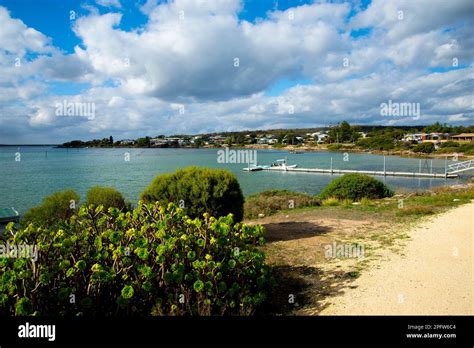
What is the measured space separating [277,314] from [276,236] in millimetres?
4790

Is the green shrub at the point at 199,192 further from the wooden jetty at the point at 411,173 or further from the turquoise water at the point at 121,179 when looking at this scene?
the wooden jetty at the point at 411,173

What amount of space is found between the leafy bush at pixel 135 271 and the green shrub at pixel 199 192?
13.3 ft

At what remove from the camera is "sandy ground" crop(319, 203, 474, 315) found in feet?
15.5

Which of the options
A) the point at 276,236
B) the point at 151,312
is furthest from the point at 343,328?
the point at 276,236

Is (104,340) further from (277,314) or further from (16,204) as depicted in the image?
(16,204)

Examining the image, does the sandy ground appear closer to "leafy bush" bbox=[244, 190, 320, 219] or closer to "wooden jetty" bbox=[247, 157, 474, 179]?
"leafy bush" bbox=[244, 190, 320, 219]

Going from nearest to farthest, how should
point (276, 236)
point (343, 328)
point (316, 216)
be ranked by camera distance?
point (343, 328)
point (276, 236)
point (316, 216)

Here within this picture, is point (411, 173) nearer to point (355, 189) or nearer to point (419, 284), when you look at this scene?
point (355, 189)

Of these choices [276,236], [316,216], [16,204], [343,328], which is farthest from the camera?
[16,204]

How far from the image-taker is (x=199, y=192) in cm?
932

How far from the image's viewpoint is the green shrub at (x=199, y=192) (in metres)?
9.30

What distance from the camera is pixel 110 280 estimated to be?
3971 millimetres

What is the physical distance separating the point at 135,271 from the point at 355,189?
57.9 feet

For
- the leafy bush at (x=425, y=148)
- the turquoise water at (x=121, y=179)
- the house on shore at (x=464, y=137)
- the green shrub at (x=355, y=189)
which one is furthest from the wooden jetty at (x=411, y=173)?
the house on shore at (x=464, y=137)
